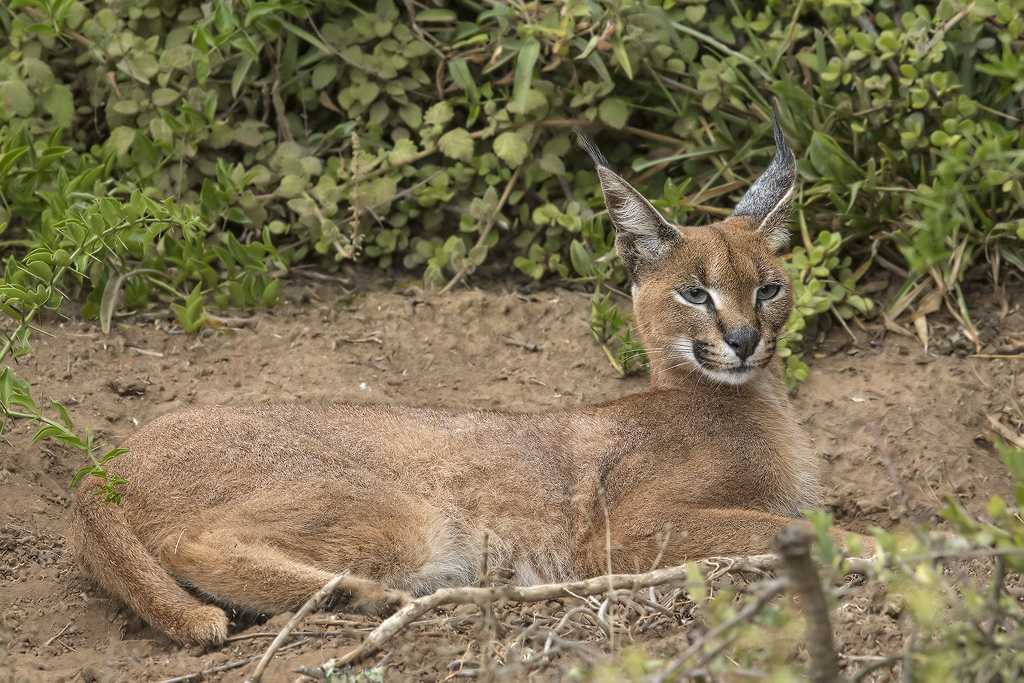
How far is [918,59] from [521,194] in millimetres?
2495

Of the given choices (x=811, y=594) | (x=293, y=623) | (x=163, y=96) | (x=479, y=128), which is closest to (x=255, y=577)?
(x=293, y=623)

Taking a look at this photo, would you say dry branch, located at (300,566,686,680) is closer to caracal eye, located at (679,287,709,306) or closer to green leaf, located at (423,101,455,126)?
caracal eye, located at (679,287,709,306)

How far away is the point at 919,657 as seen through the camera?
198 cm

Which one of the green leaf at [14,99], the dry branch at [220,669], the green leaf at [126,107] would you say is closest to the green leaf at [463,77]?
the green leaf at [126,107]

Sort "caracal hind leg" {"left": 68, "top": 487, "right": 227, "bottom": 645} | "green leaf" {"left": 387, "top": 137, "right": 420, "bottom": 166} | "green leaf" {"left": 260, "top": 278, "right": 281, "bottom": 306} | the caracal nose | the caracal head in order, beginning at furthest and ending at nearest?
"green leaf" {"left": 387, "top": 137, "right": 420, "bottom": 166}
"green leaf" {"left": 260, "top": 278, "right": 281, "bottom": 306}
the caracal head
the caracal nose
"caracal hind leg" {"left": 68, "top": 487, "right": 227, "bottom": 645}

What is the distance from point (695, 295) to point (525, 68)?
204cm

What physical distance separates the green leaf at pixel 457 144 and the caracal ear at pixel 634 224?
4.90 feet

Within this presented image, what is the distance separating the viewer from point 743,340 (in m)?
4.06

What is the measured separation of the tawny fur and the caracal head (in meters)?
0.01

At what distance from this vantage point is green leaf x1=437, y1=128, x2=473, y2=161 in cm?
587

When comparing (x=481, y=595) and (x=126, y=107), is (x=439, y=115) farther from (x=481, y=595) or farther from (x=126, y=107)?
(x=481, y=595)

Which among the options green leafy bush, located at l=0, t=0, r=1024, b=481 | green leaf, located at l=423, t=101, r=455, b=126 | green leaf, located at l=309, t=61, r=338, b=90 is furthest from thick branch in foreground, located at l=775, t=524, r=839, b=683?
green leaf, located at l=309, t=61, r=338, b=90

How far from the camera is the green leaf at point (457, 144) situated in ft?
19.2

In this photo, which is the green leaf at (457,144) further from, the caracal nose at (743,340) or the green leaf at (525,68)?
the caracal nose at (743,340)
